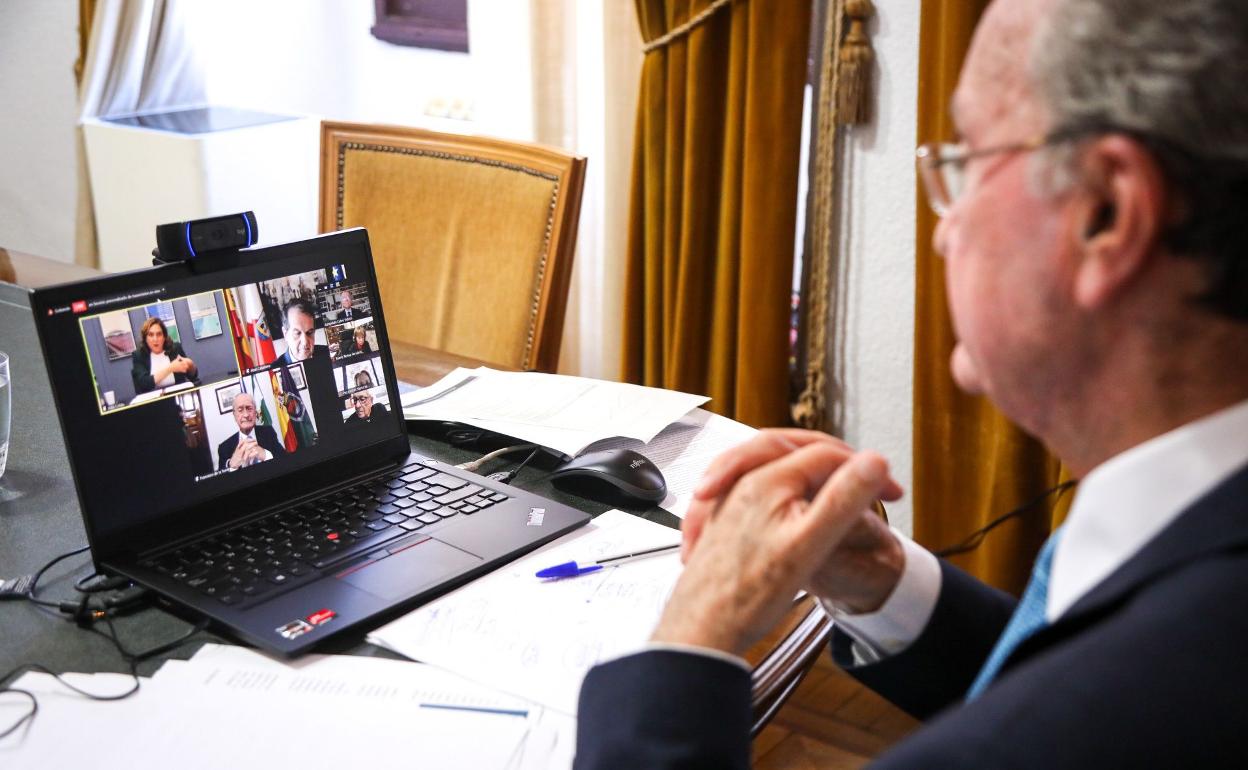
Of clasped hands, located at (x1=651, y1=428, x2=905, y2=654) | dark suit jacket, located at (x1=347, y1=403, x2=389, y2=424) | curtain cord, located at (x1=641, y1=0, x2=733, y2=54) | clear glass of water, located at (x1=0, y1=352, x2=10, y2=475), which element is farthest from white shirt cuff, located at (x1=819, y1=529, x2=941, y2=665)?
curtain cord, located at (x1=641, y1=0, x2=733, y2=54)

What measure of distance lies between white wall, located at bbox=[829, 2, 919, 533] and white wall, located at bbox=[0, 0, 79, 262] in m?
2.71

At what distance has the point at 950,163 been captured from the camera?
72cm

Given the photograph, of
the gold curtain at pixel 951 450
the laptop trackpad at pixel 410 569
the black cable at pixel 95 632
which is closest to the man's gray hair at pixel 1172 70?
the laptop trackpad at pixel 410 569

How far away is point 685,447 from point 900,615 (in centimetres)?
→ 43

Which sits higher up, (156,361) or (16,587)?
(156,361)

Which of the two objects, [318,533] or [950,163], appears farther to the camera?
[318,533]

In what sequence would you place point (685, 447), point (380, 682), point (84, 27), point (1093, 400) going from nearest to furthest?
point (1093, 400)
point (380, 682)
point (685, 447)
point (84, 27)

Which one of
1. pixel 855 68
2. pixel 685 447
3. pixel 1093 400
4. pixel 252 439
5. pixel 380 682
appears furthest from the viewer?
pixel 855 68

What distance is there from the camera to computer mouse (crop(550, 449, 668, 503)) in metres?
1.20

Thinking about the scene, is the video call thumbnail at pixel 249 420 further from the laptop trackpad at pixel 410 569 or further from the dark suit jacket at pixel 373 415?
the laptop trackpad at pixel 410 569

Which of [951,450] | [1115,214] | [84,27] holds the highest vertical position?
[84,27]

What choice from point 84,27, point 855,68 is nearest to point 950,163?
point 855,68

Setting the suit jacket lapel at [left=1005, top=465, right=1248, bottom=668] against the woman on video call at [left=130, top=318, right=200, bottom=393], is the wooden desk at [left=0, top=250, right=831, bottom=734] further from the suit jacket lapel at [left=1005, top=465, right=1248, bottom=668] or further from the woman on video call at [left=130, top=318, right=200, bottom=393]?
the suit jacket lapel at [left=1005, top=465, right=1248, bottom=668]

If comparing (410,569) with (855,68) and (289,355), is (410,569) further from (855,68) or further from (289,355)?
(855,68)
